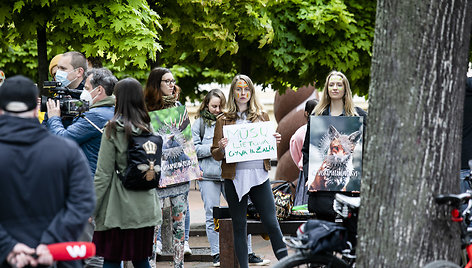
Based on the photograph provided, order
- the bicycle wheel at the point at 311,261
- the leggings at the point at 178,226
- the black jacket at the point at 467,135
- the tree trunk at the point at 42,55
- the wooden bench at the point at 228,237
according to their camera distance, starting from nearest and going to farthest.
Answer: the bicycle wheel at the point at 311,261 < the black jacket at the point at 467,135 < the leggings at the point at 178,226 < the wooden bench at the point at 228,237 < the tree trunk at the point at 42,55

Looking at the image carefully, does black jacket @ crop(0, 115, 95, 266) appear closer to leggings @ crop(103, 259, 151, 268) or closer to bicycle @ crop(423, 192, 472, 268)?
leggings @ crop(103, 259, 151, 268)

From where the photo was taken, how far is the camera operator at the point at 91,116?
22.1ft

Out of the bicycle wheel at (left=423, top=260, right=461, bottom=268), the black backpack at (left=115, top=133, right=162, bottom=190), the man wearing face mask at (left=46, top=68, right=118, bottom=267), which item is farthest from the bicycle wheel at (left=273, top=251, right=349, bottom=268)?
the man wearing face mask at (left=46, top=68, right=118, bottom=267)

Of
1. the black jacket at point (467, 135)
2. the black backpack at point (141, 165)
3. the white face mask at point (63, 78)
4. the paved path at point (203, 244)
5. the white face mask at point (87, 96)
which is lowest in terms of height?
the paved path at point (203, 244)

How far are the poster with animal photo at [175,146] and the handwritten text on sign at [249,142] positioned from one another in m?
0.46

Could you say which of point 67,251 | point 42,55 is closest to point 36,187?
point 67,251

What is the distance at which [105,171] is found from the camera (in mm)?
6320

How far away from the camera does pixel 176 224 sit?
25.9ft

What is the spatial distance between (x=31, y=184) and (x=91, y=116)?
244cm

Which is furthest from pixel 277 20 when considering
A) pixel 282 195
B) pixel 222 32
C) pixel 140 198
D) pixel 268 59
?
pixel 140 198

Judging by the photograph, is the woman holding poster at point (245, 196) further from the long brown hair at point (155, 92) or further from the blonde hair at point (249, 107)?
the long brown hair at point (155, 92)

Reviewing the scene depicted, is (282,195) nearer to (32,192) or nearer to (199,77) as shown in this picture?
(32,192)

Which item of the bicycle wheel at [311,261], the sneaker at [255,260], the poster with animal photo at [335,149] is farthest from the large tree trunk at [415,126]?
the sneaker at [255,260]

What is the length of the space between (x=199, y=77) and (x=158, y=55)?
1035 centimetres
